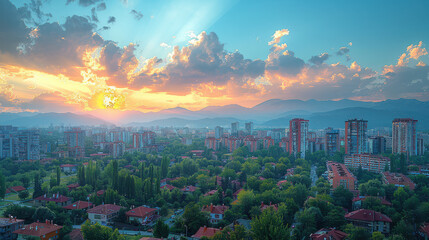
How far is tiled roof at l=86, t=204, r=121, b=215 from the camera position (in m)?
9.66

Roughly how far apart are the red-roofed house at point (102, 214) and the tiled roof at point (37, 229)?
161 cm

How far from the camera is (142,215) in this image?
31.2 feet

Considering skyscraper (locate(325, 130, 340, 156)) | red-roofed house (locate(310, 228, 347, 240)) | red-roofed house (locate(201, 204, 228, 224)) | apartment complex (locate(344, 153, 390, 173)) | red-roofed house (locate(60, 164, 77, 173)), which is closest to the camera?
red-roofed house (locate(310, 228, 347, 240))

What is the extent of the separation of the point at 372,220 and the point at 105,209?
881 cm

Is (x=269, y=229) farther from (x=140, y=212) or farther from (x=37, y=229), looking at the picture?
(x=37, y=229)

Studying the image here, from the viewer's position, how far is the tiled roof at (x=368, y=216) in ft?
27.8

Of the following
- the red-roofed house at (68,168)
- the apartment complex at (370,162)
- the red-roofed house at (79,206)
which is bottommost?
the red-roofed house at (68,168)

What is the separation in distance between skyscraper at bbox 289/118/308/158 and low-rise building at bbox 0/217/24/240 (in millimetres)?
18384

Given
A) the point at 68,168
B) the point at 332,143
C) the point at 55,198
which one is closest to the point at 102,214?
the point at 55,198

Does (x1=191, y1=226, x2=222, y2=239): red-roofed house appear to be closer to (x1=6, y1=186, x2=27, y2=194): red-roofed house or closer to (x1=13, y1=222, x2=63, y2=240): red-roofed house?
(x1=13, y1=222, x2=63, y2=240): red-roofed house

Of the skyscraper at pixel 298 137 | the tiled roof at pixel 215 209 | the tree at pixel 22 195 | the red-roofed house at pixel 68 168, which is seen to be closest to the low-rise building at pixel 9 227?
the tree at pixel 22 195

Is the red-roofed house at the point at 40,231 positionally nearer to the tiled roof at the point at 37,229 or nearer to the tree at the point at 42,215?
the tiled roof at the point at 37,229

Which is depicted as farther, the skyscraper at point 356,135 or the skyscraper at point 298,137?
the skyscraper at point 298,137

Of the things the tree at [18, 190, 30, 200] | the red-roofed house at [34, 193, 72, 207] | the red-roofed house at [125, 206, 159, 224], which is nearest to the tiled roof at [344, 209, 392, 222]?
the red-roofed house at [125, 206, 159, 224]
